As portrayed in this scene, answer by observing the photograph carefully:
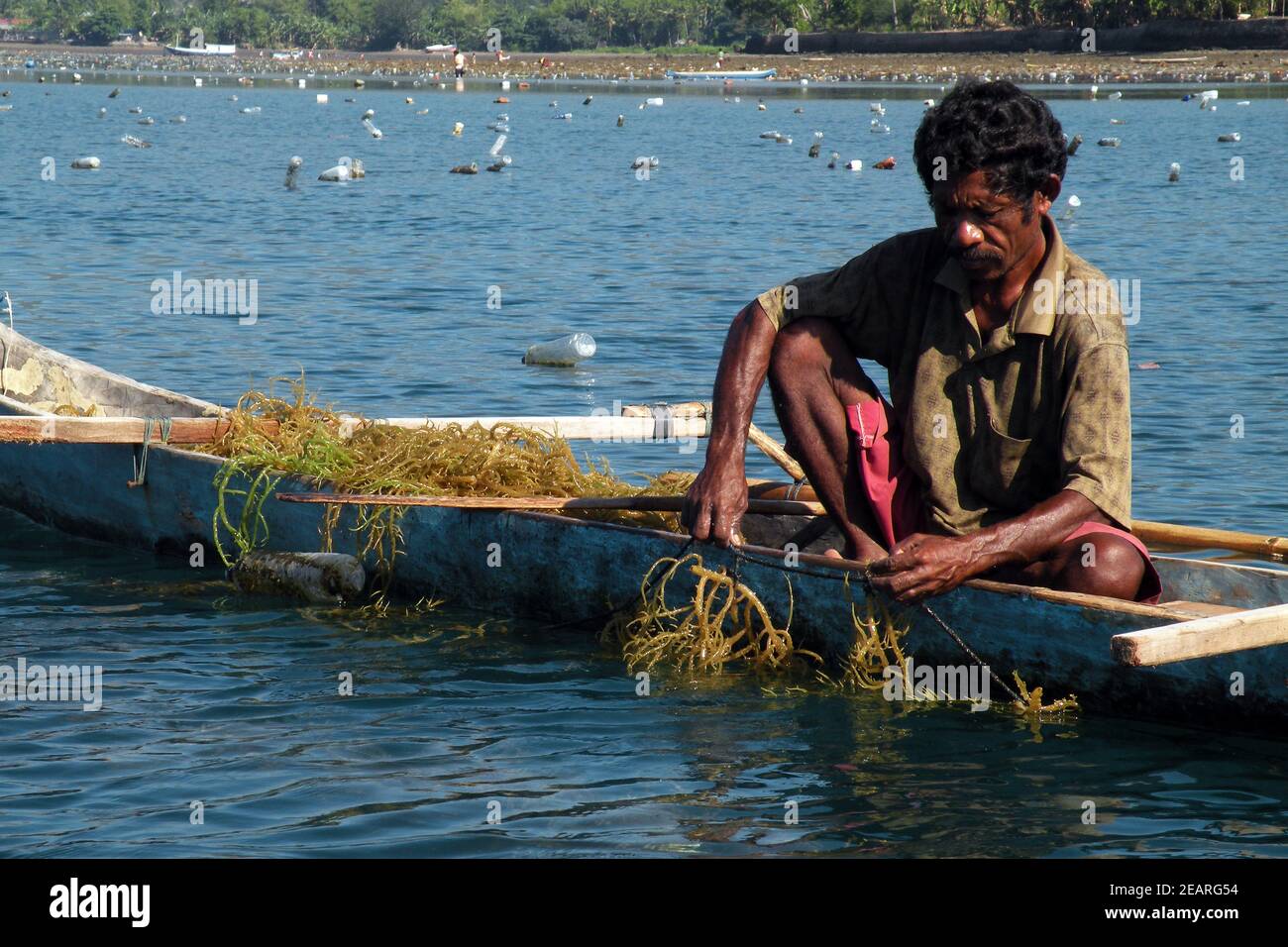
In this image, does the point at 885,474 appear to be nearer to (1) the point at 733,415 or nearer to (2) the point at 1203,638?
(1) the point at 733,415

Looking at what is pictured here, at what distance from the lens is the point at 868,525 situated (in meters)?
5.97

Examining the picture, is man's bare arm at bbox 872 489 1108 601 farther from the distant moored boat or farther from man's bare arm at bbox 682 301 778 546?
the distant moored boat

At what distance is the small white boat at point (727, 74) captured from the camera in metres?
88.0

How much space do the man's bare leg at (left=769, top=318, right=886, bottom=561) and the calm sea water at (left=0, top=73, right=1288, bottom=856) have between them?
35.9 inches

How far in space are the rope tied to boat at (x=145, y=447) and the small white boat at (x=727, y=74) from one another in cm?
8287

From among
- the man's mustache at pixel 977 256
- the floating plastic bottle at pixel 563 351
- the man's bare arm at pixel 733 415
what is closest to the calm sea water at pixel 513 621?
the floating plastic bottle at pixel 563 351

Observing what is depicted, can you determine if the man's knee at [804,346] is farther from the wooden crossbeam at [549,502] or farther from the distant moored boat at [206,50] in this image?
the distant moored boat at [206,50]

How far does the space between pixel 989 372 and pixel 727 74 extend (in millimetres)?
87251

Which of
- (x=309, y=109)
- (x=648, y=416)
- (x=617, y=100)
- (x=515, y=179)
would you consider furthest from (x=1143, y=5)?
(x=648, y=416)

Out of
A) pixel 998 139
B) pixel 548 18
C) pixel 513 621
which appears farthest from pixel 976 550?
pixel 548 18

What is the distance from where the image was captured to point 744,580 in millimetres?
6352

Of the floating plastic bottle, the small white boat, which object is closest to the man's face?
the floating plastic bottle

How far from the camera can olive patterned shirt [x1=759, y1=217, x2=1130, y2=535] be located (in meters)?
5.29
